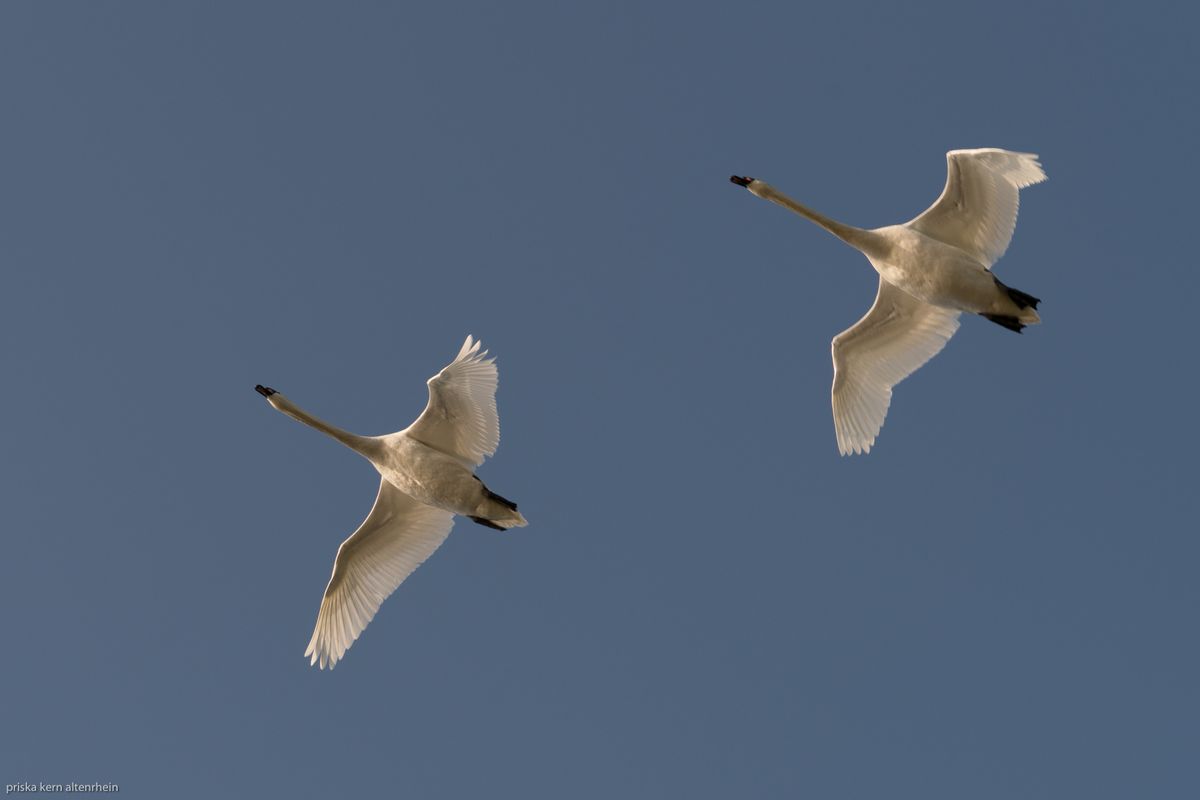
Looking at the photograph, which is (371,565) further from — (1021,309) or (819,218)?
(1021,309)

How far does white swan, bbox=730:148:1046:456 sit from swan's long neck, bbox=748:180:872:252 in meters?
0.02

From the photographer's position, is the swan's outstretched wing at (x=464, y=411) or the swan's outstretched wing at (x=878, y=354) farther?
the swan's outstretched wing at (x=878, y=354)

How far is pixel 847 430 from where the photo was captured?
119 feet

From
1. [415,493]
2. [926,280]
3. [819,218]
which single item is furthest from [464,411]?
[926,280]

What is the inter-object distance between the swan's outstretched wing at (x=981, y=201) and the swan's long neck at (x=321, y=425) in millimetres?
11821

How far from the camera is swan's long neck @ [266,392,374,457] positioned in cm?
3419

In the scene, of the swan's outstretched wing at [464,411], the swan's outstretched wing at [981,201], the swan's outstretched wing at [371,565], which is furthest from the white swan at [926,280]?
the swan's outstretched wing at [371,565]

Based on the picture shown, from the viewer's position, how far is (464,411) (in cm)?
3378

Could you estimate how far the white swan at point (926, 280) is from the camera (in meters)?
33.8

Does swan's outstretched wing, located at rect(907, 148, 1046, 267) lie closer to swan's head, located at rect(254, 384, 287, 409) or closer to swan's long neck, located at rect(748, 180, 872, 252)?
swan's long neck, located at rect(748, 180, 872, 252)

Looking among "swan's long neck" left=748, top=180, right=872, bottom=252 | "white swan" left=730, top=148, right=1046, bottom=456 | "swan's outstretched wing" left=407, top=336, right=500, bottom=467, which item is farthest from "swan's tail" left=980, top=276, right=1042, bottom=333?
"swan's outstretched wing" left=407, top=336, right=500, bottom=467

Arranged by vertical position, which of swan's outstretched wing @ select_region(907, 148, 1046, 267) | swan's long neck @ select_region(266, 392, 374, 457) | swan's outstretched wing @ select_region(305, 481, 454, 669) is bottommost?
swan's outstretched wing @ select_region(305, 481, 454, 669)

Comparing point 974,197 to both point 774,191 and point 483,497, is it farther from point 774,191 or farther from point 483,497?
point 483,497

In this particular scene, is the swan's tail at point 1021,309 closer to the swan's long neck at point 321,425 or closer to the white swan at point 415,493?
the white swan at point 415,493
